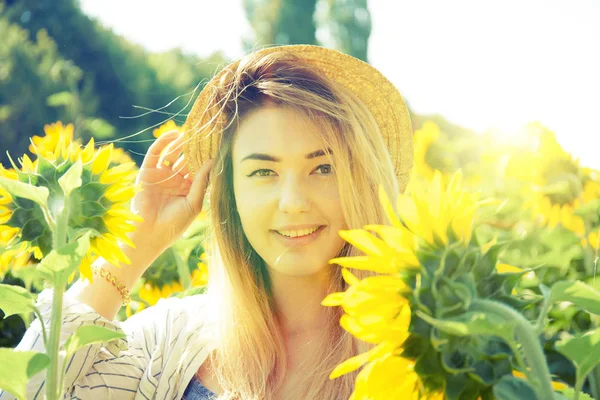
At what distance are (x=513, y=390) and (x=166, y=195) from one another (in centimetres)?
123

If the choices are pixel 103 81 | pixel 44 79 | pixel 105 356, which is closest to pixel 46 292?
pixel 105 356

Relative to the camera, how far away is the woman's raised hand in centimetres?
151

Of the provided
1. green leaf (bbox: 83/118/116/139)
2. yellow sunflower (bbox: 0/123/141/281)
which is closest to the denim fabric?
yellow sunflower (bbox: 0/123/141/281)

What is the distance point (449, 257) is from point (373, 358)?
0.09 meters

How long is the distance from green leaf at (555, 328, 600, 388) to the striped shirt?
2.99 feet

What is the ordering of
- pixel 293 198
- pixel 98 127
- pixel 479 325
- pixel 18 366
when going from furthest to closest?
pixel 98 127 < pixel 293 198 < pixel 18 366 < pixel 479 325

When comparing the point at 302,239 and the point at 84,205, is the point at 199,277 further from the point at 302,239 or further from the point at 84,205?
the point at 84,205

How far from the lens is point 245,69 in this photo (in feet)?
4.88

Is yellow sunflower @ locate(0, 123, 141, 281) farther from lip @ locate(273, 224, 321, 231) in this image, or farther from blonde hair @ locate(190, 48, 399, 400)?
blonde hair @ locate(190, 48, 399, 400)

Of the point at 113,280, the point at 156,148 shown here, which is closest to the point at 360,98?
the point at 156,148

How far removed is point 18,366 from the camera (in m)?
0.53

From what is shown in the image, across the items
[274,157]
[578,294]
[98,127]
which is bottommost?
[578,294]

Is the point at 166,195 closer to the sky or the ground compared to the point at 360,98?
closer to the ground

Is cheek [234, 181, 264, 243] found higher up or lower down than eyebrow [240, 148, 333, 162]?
lower down
